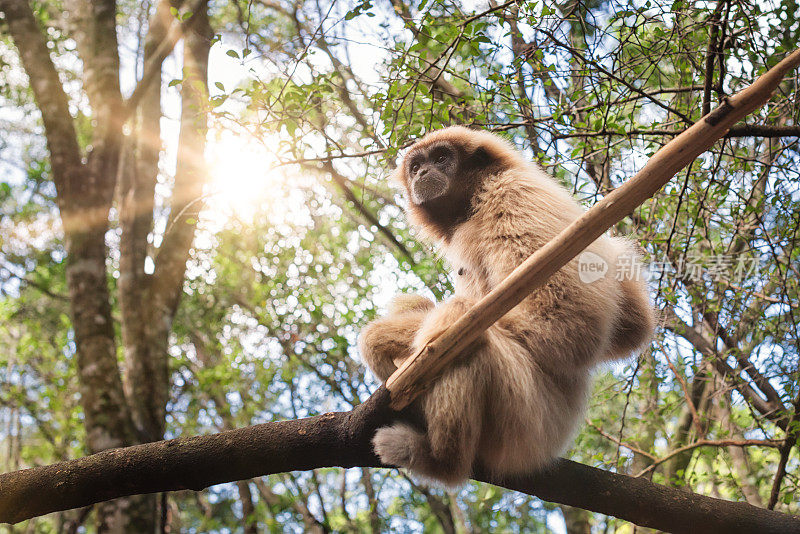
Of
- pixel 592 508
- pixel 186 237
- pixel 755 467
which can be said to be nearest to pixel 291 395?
pixel 186 237

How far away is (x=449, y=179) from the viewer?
4293 mm

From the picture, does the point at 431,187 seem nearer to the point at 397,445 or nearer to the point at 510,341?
the point at 510,341

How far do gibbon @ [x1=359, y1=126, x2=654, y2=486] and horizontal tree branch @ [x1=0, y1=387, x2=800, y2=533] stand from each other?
206mm

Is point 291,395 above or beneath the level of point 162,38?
beneath

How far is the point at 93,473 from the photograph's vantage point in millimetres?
3053

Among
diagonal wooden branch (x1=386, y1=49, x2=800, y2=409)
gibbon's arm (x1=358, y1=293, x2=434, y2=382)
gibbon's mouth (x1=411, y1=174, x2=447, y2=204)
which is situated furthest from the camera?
gibbon's mouth (x1=411, y1=174, x2=447, y2=204)

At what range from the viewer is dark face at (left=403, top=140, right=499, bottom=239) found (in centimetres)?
429

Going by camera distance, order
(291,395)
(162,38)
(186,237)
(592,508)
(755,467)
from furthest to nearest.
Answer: (291,395)
(162,38)
(186,237)
(755,467)
(592,508)

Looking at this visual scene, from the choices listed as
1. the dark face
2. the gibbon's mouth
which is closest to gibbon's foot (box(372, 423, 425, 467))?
the dark face

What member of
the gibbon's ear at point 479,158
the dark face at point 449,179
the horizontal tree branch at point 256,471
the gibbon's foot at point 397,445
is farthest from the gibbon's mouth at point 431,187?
the gibbon's foot at point 397,445

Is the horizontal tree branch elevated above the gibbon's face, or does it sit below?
below

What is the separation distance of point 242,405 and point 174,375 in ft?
8.05

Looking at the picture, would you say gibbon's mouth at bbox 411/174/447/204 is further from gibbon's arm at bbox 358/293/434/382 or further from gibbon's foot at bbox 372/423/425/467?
gibbon's foot at bbox 372/423/425/467

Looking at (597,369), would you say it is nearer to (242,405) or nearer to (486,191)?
(486,191)
